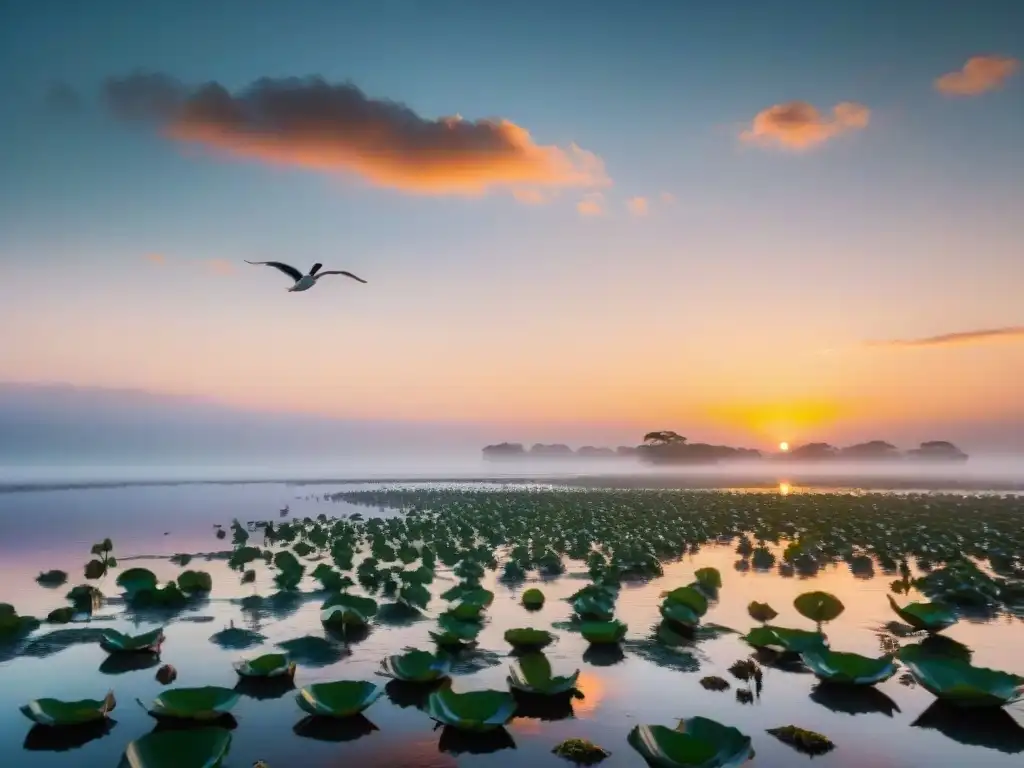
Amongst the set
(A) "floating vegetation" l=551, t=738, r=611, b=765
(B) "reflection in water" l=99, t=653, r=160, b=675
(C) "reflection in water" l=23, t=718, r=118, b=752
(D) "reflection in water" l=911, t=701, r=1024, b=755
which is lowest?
(B) "reflection in water" l=99, t=653, r=160, b=675

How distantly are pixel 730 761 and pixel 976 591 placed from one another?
11130 mm

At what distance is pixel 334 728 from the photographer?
7.61 m

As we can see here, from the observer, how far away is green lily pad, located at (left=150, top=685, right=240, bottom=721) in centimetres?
735

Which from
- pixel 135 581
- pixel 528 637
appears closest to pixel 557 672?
pixel 528 637

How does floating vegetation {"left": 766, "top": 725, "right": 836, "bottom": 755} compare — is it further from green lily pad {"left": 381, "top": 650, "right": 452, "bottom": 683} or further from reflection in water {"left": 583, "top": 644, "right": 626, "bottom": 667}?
green lily pad {"left": 381, "top": 650, "right": 452, "bottom": 683}

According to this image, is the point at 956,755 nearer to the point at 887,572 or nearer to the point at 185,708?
the point at 185,708

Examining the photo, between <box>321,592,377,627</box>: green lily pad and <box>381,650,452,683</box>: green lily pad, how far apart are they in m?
3.06

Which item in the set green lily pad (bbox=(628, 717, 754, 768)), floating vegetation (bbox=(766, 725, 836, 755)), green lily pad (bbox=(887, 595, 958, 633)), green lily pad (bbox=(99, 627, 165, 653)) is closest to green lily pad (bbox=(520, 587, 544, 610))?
green lily pad (bbox=(887, 595, 958, 633))

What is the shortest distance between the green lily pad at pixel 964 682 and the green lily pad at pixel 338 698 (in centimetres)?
670

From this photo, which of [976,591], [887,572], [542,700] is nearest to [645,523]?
[887,572]

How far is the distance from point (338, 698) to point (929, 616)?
968 cm

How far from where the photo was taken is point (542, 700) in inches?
333

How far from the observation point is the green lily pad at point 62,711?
722 cm

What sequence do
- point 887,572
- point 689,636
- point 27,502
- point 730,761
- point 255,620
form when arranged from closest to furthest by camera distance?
point 730,761 → point 689,636 → point 255,620 → point 887,572 → point 27,502
